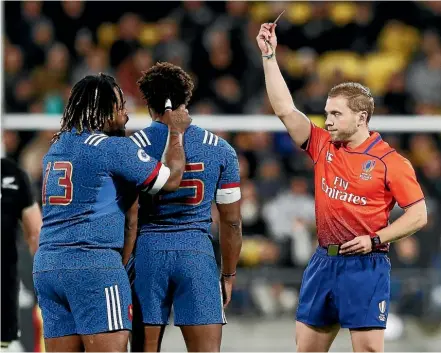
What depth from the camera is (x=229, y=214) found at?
493cm

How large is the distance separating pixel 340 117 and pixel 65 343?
6.21 ft

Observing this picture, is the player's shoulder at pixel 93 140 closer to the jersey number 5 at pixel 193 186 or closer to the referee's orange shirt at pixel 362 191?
the jersey number 5 at pixel 193 186

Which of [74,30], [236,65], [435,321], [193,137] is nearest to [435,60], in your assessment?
[236,65]

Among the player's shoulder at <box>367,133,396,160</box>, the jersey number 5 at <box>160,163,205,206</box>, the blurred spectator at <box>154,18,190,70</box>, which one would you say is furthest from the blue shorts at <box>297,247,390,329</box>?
the blurred spectator at <box>154,18,190,70</box>

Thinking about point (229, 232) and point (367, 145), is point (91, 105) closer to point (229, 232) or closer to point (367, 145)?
point (229, 232)

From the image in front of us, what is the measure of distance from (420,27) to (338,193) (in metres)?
6.42

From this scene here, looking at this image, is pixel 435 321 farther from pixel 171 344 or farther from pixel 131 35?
pixel 131 35

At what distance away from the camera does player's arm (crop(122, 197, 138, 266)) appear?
4594mm

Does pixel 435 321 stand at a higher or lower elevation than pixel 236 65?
lower

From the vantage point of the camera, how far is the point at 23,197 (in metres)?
5.82

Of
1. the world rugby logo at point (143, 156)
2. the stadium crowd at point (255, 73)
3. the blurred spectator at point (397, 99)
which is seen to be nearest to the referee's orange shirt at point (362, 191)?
the world rugby logo at point (143, 156)

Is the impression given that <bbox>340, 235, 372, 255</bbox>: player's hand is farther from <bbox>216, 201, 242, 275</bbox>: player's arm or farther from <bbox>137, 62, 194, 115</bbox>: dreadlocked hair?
<bbox>137, 62, 194, 115</bbox>: dreadlocked hair

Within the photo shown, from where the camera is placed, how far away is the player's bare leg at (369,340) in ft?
15.9

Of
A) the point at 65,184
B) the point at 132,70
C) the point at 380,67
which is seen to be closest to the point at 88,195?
the point at 65,184
